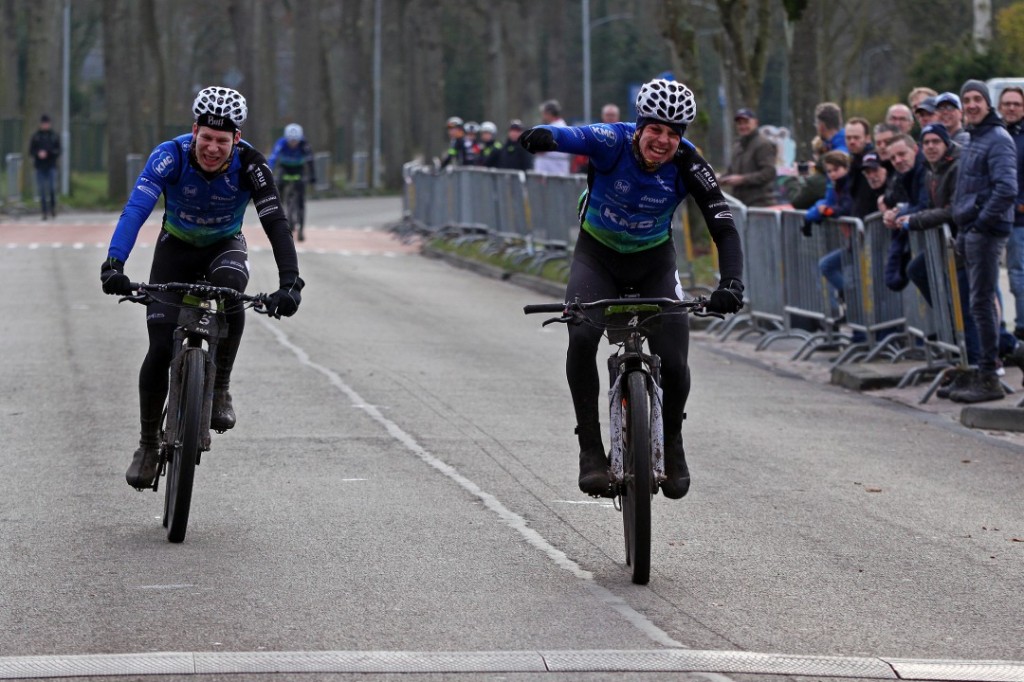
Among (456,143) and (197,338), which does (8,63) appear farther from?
(197,338)

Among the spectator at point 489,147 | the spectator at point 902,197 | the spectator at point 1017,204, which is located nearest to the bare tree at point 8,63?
the spectator at point 489,147

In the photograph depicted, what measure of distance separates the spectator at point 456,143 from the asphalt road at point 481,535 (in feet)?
53.6

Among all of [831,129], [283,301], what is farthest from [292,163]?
[283,301]

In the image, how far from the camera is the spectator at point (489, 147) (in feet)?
95.3

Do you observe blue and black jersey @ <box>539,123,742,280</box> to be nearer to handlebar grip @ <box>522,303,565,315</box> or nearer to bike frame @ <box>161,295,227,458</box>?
handlebar grip @ <box>522,303,565,315</box>

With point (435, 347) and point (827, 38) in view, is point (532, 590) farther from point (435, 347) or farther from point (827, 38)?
point (827, 38)

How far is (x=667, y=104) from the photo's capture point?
289 inches

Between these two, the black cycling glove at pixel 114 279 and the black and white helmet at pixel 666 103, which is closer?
the black and white helmet at pixel 666 103

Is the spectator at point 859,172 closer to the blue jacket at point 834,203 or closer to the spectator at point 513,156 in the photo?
the blue jacket at point 834,203

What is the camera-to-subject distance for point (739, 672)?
590cm

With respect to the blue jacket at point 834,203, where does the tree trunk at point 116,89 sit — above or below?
above

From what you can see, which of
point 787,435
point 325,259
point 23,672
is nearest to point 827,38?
point 325,259

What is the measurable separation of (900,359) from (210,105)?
8.82 metres

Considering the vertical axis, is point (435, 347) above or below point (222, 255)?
below
